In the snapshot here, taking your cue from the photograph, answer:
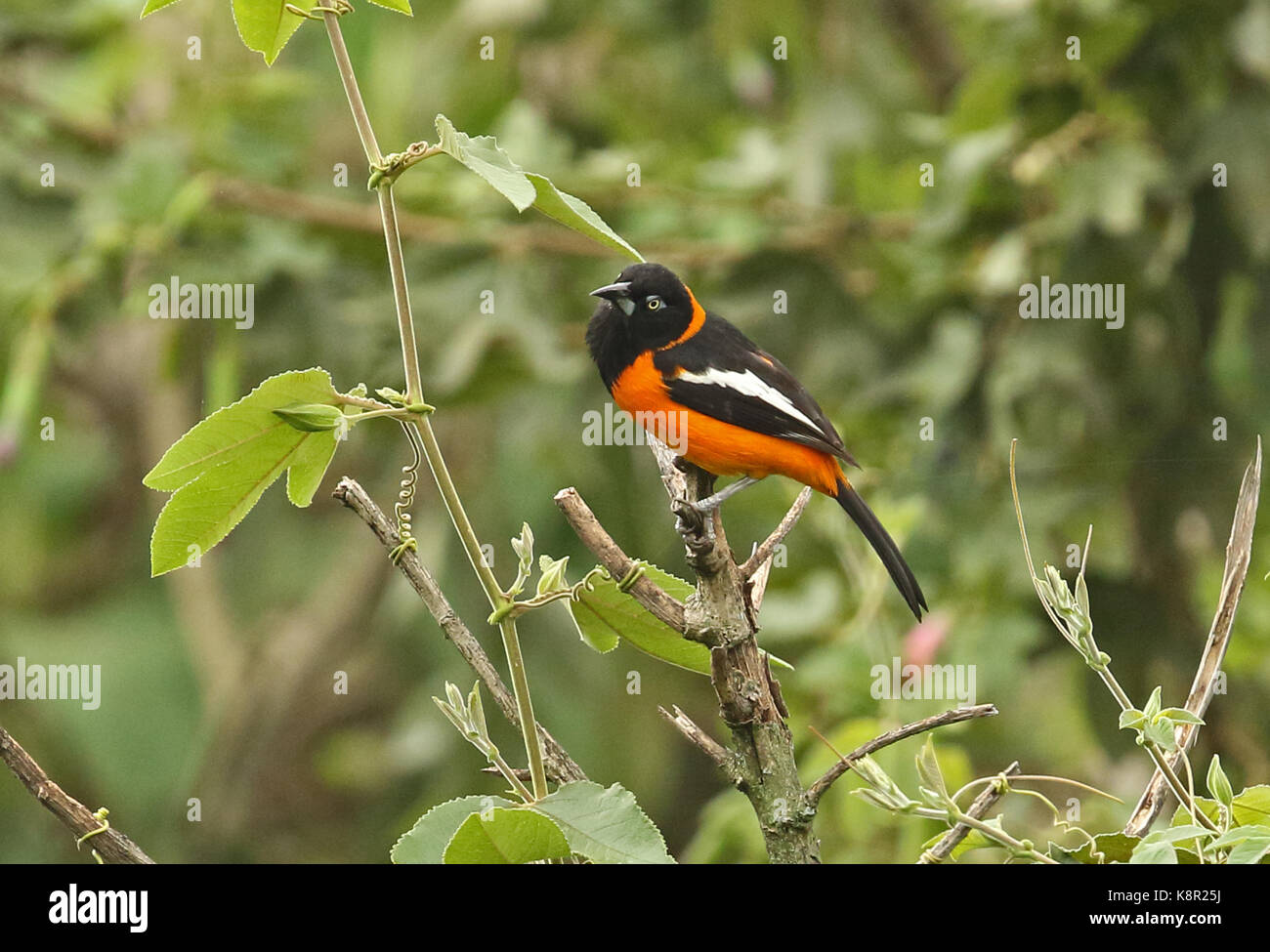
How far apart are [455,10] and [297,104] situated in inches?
21.3

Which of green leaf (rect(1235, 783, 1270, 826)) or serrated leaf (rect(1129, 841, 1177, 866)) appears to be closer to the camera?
serrated leaf (rect(1129, 841, 1177, 866))

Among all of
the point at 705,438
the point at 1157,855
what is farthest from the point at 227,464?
the point at 705,438

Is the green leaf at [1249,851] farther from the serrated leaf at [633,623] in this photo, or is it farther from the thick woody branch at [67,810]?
the thick woody branch at [67,810]

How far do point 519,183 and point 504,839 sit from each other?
0.40 m

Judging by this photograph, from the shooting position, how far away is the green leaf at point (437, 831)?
35.7 inches

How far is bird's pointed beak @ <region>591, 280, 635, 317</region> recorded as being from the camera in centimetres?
178

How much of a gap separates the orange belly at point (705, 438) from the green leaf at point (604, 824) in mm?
798

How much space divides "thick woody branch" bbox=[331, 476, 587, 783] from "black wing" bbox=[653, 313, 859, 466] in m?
0.86

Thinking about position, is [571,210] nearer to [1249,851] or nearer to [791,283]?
[1249,851]

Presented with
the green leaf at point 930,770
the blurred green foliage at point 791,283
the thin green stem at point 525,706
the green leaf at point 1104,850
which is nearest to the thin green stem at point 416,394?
the thin green stem at point 525,706

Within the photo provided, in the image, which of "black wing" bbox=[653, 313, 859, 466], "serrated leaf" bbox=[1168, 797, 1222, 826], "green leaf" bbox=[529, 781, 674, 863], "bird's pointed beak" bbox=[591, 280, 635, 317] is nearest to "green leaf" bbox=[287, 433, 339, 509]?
"green leaf" bbox=[529, 781, 674, 863]

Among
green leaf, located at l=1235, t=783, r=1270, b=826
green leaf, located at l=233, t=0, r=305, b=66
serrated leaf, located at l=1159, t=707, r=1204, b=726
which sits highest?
green leaf, located at l=233, t=0, r=305, b=66

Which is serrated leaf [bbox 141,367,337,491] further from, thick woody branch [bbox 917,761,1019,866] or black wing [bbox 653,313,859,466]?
black wing [bbox 653,313,859,466]

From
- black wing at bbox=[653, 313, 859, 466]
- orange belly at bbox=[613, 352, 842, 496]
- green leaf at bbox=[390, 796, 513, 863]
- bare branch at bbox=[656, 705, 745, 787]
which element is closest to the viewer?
green leaf at bbox=[390, 796, 513, 863]
